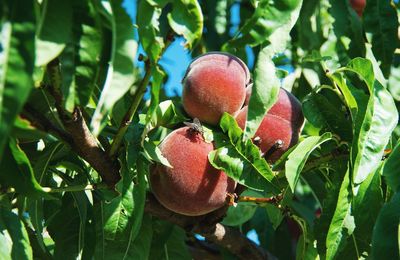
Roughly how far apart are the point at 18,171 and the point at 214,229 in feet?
1.76

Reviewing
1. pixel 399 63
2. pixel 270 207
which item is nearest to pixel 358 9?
pixel 399 63

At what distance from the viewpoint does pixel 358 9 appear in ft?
7.50

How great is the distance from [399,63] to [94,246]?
1.13 m

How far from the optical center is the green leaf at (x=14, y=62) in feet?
2.52

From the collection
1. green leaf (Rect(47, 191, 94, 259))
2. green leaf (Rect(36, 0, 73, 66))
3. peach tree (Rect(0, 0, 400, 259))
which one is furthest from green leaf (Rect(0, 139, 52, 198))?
green leaf (Rect(47, 191, 94, 259))

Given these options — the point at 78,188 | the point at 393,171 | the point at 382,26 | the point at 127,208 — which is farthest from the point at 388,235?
the point at 382,26

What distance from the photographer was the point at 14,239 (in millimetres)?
1196

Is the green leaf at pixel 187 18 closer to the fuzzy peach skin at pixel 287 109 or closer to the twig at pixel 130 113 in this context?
the twig at pixel 130 113

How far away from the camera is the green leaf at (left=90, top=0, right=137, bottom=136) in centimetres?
87

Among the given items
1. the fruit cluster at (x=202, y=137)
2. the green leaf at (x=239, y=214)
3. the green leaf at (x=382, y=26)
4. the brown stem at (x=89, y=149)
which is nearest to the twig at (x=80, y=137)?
the brown stem at (x=89, y=149)

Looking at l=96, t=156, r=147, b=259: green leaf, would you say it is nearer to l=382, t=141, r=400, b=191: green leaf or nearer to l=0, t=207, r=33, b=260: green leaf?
l=0, t=207, r=33, b=260: green leaf

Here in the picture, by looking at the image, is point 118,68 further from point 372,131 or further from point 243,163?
point 372,131

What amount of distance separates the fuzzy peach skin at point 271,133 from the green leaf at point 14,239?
475mm

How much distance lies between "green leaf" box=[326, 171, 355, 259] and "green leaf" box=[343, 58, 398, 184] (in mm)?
35
